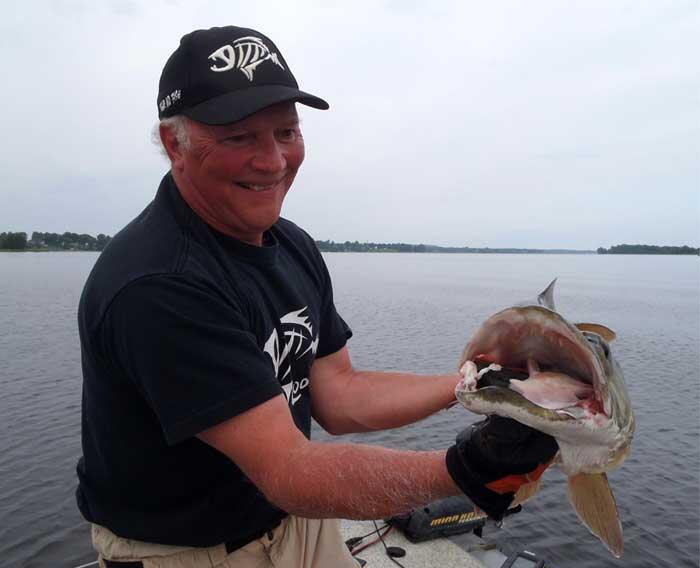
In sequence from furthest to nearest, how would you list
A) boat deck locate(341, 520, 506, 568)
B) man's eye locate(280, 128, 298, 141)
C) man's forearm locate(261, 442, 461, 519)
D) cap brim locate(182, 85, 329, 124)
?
boat deck locate(341, 520, 506, 568) < man's eye locate(280, 128, 298, 141) < cap brim locate(182, 85, 329, 124) < man's forearm locate(261, 442, 461, 519)

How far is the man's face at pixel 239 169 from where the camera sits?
2.27 meters

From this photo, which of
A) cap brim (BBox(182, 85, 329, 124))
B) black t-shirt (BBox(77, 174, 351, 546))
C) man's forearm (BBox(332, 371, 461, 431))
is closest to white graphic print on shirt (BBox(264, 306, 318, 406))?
black t-shirt (BBox(77, 174, 351, 546))

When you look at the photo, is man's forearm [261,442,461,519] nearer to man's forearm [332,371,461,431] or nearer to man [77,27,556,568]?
man [77,27,556,568]

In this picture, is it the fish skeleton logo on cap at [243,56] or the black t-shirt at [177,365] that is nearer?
the black t-shirt at [177,365]

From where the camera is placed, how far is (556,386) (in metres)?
1.86

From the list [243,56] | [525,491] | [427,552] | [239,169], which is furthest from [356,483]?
[427,552]

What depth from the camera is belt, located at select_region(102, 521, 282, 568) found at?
7.63ft

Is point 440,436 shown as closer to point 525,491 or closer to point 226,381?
point 525,491

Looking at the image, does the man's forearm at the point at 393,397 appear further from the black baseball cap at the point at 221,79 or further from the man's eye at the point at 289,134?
the black baseball cap at the point at 221,79

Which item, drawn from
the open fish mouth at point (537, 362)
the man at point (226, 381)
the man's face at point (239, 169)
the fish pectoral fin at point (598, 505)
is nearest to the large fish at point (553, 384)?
the open fish mouth at point (537, 362)

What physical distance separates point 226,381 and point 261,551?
108 centimetres

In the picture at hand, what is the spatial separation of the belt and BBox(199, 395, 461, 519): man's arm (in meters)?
0.70

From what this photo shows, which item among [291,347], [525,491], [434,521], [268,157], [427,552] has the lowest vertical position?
[427,552]

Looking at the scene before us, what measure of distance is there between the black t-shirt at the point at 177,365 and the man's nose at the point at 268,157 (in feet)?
1.12
